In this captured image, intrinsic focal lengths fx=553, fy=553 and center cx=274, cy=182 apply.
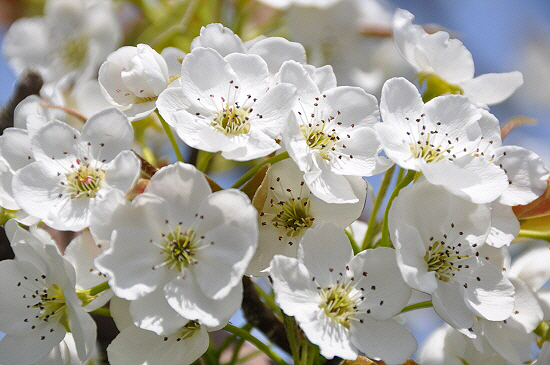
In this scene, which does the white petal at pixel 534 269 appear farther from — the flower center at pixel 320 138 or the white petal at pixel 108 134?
the white petal at pixel 108 134

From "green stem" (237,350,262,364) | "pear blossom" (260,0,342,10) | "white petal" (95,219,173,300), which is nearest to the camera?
"white petal" (95,219,173,300)

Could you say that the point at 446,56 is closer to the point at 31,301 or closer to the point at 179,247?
the point at 179,247

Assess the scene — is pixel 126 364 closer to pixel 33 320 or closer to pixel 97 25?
pixel 33 320

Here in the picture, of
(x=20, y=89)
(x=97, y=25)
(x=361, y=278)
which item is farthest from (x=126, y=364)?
(x=97, y=25)

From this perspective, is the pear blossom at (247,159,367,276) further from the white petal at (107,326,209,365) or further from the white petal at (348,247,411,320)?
the white petal at (107,326,209,365)

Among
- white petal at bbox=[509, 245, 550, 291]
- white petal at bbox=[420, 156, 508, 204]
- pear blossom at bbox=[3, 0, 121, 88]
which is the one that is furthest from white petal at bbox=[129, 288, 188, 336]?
pear blossom at bbox=[3, 0, 121, 88]
